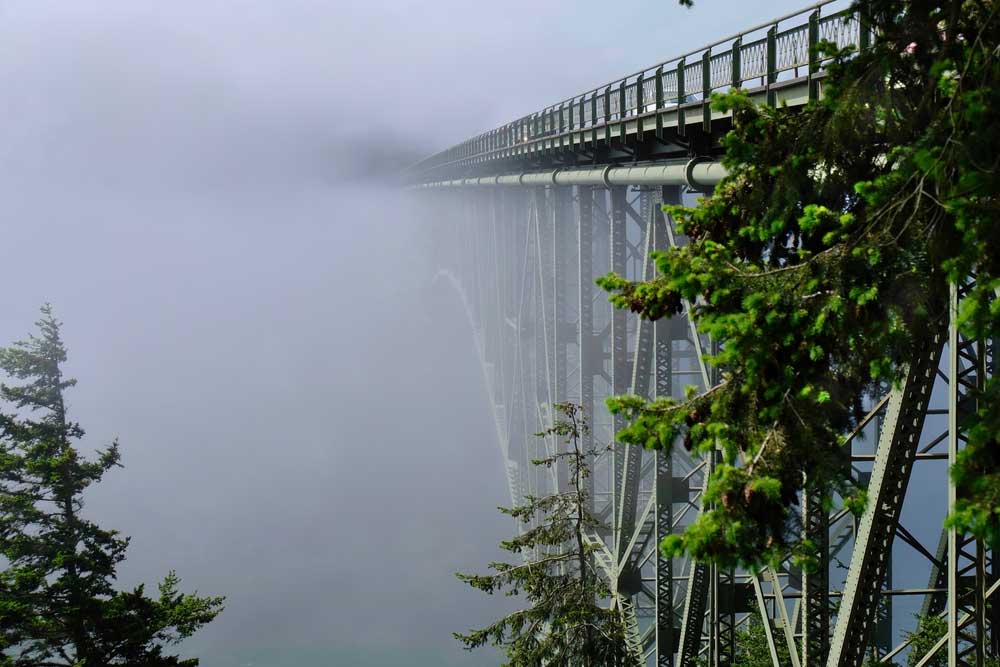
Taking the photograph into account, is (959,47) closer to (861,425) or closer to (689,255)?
(689,255)

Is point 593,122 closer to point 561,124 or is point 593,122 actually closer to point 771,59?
point 561,124

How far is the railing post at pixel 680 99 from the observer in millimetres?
13438

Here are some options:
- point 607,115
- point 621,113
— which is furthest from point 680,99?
point 607,115

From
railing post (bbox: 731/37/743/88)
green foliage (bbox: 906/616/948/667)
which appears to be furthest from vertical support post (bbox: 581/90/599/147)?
green foliage (bbox: 906/616/948/667)

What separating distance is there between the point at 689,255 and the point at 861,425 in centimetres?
201

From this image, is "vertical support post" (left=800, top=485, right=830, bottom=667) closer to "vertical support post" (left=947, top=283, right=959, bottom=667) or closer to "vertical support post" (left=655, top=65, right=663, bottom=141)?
"vertical support post" (left=947, top=283, right=959, bottom=667)

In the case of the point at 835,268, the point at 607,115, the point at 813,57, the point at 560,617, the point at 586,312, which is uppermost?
the point at 607,115

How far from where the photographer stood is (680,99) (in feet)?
45.1

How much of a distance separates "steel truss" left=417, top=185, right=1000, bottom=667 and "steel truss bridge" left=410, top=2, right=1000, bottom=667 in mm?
34

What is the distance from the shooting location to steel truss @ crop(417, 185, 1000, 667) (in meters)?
7.46

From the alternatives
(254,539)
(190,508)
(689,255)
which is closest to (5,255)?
(190,508)

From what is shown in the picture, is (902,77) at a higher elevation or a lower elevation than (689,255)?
higher

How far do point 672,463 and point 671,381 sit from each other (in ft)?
12.8

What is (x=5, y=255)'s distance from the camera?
150m
